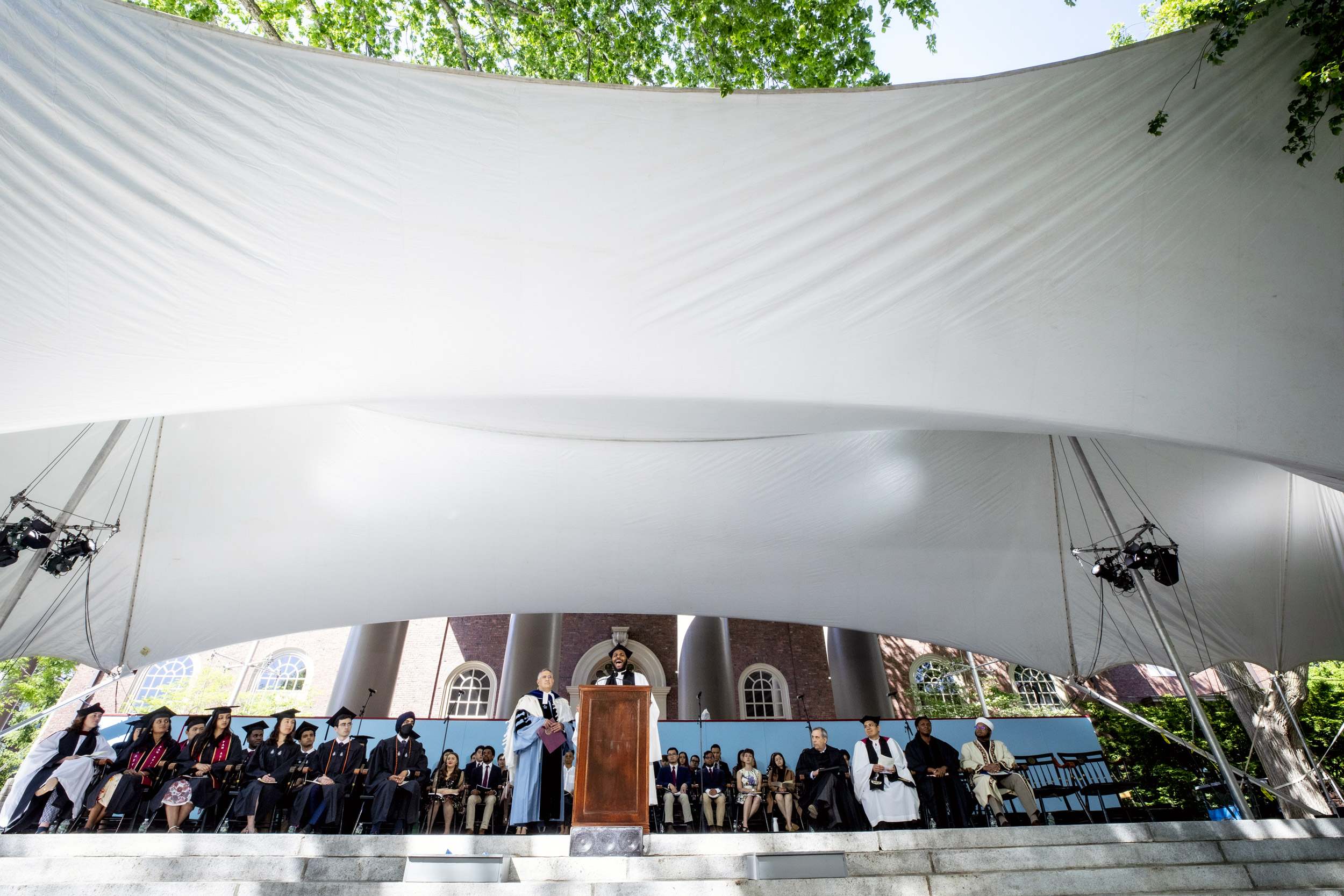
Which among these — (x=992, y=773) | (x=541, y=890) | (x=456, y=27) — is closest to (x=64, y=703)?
(x=541, y=890)

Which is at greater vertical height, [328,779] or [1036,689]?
[1036,689]

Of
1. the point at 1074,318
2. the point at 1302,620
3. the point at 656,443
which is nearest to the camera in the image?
the point at 1074,318

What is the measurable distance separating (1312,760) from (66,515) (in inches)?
616

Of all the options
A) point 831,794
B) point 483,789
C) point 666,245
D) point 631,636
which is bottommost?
point 831,794

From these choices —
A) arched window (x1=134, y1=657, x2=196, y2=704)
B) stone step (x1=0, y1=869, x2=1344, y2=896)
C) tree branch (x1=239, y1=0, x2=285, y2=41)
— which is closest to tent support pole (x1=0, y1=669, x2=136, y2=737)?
stone step (x1=0, y1=869, x2=1344, y2=896)

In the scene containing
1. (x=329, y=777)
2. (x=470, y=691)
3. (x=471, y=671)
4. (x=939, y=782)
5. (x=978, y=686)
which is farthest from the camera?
(x=471, y=671)

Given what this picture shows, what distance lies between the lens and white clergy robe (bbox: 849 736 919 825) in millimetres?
6594

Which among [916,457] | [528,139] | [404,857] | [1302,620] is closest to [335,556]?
[404,857]

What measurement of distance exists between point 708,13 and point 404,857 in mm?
7131

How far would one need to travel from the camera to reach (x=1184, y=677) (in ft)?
23.4

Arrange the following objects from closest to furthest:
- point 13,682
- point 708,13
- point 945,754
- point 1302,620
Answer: point 708,13 → point 945,754 → point 1302,620 → point 13,682

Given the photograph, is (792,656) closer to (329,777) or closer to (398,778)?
(398,778)

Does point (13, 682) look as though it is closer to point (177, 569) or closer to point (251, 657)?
point (251, 657)

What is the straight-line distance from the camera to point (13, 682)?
16.4 m
